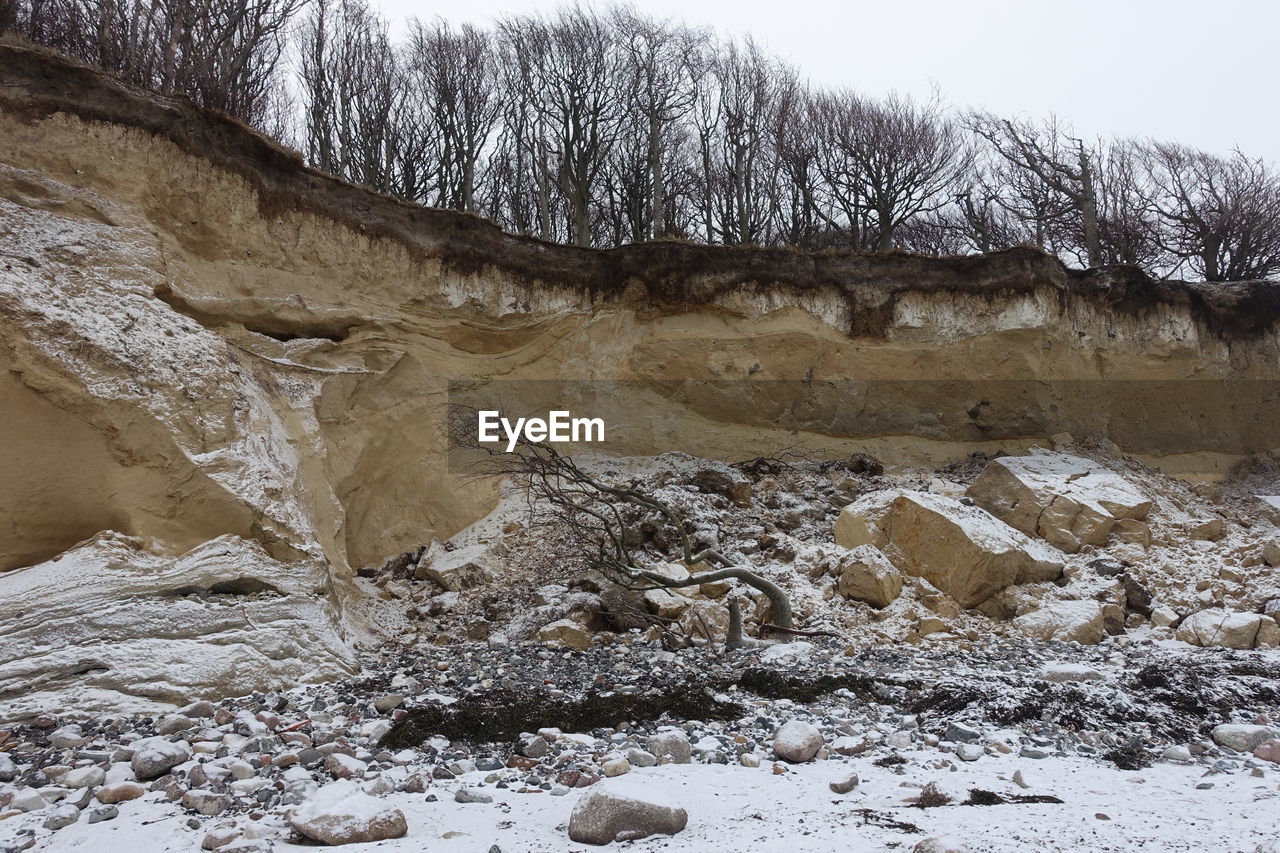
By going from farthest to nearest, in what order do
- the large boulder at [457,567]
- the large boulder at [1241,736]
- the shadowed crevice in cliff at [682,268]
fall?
the shadowed crevice in cliff at [682,268], the large boulder at [457,567], the large boulder at [1241,736]

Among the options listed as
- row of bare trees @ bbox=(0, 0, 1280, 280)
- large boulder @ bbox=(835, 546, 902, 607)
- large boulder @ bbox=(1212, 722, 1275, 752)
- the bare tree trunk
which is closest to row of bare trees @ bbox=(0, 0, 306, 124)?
row of bare trees @ bbox=(0, 0, 1280, 280)

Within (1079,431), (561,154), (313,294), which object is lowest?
(1079,431)

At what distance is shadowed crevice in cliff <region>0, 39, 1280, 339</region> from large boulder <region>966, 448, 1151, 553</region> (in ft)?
12.0

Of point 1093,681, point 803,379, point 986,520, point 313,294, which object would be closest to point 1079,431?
point 803,379

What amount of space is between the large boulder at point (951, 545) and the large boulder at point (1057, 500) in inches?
25.5

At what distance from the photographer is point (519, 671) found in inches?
229

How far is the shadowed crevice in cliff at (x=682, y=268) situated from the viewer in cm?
Answer: 929

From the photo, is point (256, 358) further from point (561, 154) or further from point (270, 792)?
point (561, 154)

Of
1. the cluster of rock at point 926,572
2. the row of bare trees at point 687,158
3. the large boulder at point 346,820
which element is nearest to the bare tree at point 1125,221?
the row of bare trees at point 687,158

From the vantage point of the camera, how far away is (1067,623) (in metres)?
6.88

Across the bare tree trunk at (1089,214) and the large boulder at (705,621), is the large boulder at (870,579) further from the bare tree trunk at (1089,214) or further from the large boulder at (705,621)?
the bare tree trunk at (1089,214)

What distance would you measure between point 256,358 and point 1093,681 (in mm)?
8138

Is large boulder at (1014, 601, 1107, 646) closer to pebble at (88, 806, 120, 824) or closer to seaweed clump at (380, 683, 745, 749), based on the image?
seaweed clump at (380, 683, 745, 749)

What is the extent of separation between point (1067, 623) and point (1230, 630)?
1.21 meters
